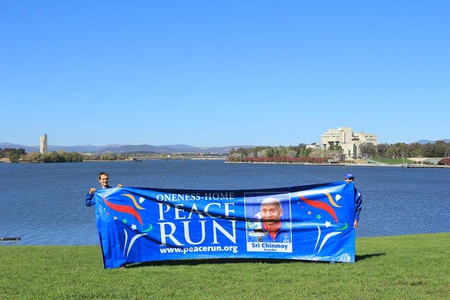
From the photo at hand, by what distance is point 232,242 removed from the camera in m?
12.5

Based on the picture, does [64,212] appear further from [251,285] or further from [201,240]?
[251,285]

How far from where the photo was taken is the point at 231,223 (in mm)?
12523

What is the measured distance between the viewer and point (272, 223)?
1255 centimetres

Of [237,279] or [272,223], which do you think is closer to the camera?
[237,279]

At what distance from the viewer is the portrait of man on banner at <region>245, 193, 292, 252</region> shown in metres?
12.4

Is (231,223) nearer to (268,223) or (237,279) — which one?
(268,223)

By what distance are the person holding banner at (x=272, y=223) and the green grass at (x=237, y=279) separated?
21.1 inches

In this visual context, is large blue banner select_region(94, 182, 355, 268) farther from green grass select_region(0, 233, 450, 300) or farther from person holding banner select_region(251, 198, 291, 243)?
green grass select_region(0, 233, 450, 300)

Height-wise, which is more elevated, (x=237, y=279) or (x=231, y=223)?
(x=231, y=223)

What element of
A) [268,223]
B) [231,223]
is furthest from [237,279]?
[268,223]

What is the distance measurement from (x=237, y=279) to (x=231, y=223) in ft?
7.71

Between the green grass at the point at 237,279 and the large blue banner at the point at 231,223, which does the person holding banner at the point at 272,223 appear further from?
the green grass at the point at 237,279

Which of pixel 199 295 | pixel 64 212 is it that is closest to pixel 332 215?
pixel 199 295

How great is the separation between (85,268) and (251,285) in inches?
163
